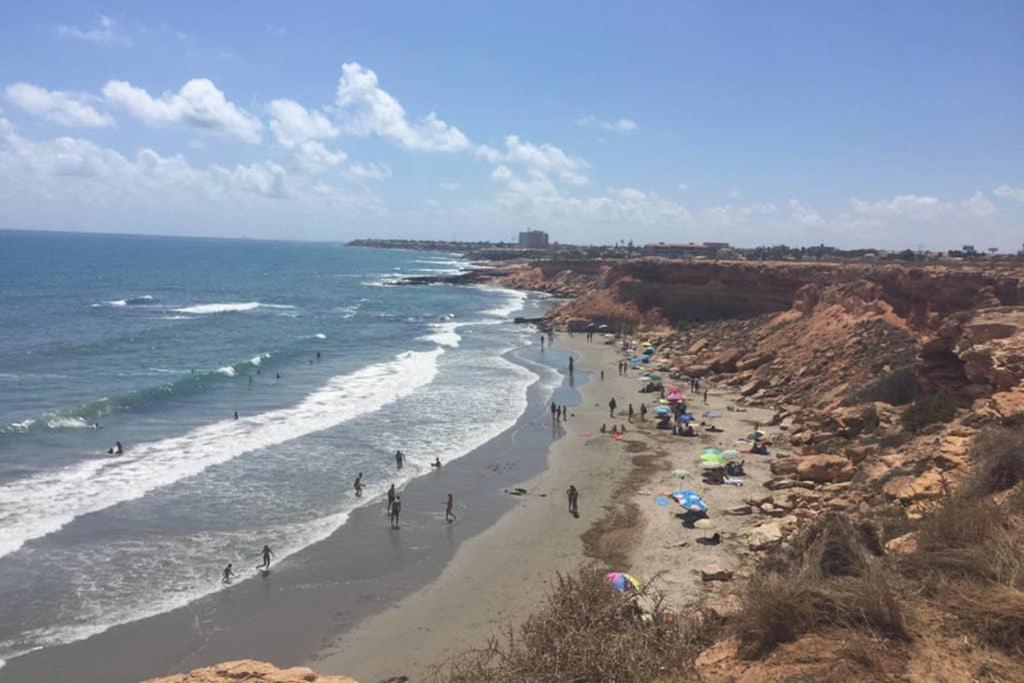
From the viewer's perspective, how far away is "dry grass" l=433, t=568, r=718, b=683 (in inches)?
261

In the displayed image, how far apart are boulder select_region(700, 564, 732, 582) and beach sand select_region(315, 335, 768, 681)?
0.83 ft

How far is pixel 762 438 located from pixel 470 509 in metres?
11.6

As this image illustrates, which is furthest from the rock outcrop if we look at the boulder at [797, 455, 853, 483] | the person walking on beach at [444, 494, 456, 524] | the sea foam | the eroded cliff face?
the eroded cliff face

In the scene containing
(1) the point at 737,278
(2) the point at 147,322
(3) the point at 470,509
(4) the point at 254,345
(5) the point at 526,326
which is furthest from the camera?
(5) the point at 526,326

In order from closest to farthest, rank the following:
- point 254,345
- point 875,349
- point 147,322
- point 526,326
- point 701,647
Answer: point 701,647, point 875,349, point 254,345, point 147,322, point 526,326

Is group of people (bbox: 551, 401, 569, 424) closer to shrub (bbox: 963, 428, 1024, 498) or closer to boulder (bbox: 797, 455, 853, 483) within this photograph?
boulder (bbox: 797, 455, 853, 483)

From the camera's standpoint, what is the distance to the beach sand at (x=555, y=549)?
13141 mm

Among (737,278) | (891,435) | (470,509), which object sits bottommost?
(470,509)

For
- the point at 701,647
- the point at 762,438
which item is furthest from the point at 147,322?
the point at 701,647

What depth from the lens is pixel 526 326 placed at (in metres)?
65.4

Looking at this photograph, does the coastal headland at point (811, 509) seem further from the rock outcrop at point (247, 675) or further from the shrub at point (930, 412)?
the rock outcrop at point (247, 675)

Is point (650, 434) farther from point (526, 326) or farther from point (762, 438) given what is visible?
point (526, 326)

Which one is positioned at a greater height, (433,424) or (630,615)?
(630,615)

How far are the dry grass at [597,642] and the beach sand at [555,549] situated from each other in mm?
4986
